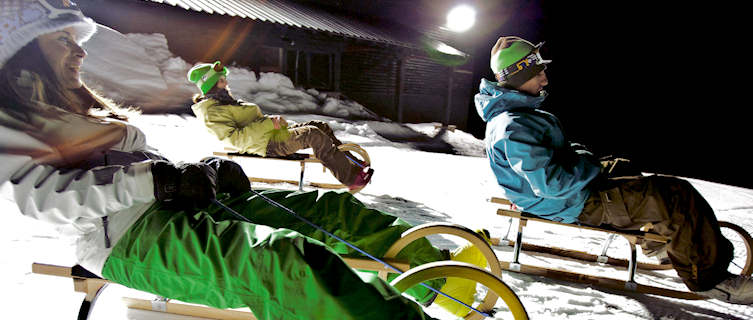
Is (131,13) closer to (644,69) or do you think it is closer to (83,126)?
(83,126)

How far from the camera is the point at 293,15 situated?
10906 mm

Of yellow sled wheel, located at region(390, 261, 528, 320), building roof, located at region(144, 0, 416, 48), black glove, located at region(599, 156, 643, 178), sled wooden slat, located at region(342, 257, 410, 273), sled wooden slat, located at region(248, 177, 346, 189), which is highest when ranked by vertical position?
building roof, located at region(144, 0, 416, 48)

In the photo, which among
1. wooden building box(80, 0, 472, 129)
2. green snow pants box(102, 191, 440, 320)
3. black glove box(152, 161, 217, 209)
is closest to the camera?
green snow pants box(102, 191, 440, 320)

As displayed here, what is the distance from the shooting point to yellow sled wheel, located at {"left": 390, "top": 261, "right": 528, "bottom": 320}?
130 cm

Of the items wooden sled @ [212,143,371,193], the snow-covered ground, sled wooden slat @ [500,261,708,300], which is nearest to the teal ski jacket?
sled wooden slat @ [500,261,708,300]

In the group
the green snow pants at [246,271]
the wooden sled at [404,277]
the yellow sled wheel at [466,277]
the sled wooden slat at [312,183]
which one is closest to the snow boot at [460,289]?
the wooden sled at [404,277]

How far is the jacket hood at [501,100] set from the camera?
7.91 feet

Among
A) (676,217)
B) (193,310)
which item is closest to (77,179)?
(193,310)

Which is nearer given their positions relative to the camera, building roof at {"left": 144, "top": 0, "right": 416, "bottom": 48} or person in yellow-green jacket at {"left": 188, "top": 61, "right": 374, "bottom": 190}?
person in yellow-green jacket at {"left": 188, "top": 61, "right": 374, "bottom": 190}

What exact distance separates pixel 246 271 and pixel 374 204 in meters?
2.93

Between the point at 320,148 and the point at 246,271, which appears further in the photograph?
the point at 320,148

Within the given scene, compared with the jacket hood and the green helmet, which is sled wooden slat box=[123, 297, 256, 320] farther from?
the green helmet

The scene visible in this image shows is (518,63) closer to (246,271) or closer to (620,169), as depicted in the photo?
(620,169)

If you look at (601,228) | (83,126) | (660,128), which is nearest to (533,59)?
(601,228)
